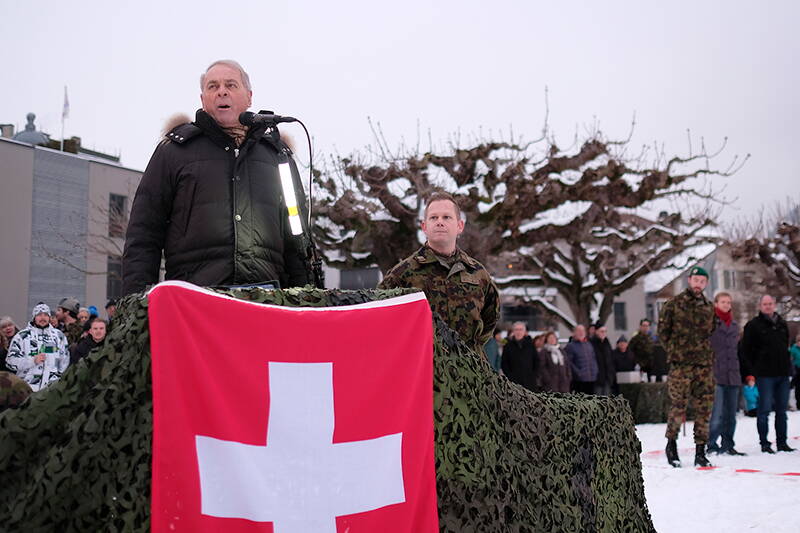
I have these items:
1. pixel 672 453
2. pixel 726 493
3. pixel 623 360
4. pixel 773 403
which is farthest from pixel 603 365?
pixel 726 493

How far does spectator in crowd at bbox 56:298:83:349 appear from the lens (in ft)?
34.0

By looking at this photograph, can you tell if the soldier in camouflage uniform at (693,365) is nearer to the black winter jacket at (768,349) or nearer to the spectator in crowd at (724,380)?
the spectator in crowd at (724,380)

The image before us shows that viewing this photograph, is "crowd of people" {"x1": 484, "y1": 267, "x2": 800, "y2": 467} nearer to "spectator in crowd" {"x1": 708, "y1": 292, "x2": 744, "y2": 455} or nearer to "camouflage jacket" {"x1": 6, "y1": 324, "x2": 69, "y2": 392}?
"spectator in crowd" {"x1": 708, "y1": 292, "x2": 744, "y2": 455}

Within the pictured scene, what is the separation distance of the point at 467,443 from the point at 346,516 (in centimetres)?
52

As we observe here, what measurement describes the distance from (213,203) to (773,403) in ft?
31.1

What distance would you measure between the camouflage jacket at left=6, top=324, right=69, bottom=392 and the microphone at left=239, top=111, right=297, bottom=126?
18.7ft

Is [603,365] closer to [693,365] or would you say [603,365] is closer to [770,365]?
[770,365]

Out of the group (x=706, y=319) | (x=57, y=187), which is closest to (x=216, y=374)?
(x=706, y=319)

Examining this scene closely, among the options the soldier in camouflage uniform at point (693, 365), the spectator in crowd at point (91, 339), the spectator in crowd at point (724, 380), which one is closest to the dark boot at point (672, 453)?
the soldier in camouflage uniform at point (693, 365)

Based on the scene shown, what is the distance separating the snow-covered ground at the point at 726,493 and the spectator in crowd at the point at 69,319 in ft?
25.0

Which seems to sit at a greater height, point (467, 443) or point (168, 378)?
point (168, 378)

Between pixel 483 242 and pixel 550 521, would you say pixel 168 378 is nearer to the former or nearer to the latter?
pixel 550 521

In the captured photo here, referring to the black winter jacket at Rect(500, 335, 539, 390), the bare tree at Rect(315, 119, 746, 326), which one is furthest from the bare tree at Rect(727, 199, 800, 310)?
the black winter jacket at Rect(500, 335, 539, 390)

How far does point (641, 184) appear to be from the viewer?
21281mm
